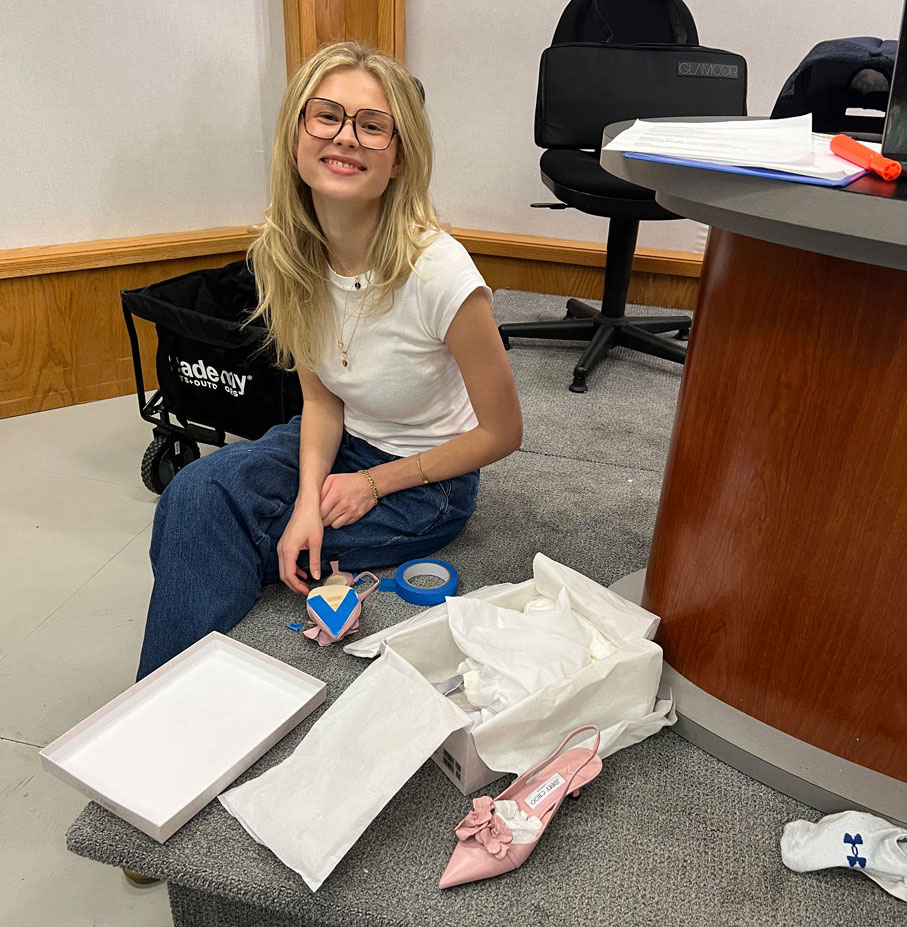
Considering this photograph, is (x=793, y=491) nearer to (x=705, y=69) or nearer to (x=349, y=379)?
(x=349, y=379)

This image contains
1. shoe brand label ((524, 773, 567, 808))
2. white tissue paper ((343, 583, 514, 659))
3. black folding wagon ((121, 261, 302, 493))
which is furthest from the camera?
black folding wagon ((121, 261, 302, 493))

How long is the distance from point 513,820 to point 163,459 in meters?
1.42

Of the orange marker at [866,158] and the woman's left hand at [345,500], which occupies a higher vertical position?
the orange marker at [866,158]

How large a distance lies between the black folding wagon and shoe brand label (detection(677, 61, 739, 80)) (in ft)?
4.01

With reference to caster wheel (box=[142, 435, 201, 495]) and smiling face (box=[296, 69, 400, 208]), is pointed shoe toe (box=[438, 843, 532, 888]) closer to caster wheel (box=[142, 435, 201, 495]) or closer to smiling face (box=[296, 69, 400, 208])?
smiling face (box=[296, 69, 400, 208])

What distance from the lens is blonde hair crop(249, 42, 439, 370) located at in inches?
47.5

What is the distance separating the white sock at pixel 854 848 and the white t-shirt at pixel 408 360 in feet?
2.52

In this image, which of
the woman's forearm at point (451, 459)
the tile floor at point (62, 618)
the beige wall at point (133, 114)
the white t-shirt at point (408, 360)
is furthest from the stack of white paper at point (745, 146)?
the beige wall at point (133, 114)

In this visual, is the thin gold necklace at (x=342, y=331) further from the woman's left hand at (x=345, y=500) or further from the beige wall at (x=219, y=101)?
the beige wall at (x=219, y=101)

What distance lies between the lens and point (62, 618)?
1646 millimetres

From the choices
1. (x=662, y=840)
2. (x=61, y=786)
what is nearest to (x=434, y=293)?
(x=662, y=840)

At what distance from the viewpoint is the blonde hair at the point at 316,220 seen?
1.21m

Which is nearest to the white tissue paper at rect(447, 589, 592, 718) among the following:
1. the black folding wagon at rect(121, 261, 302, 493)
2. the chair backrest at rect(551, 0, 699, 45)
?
the black folding wagon at rect(121, 261, 302, 493)

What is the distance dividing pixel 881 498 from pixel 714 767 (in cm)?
40
